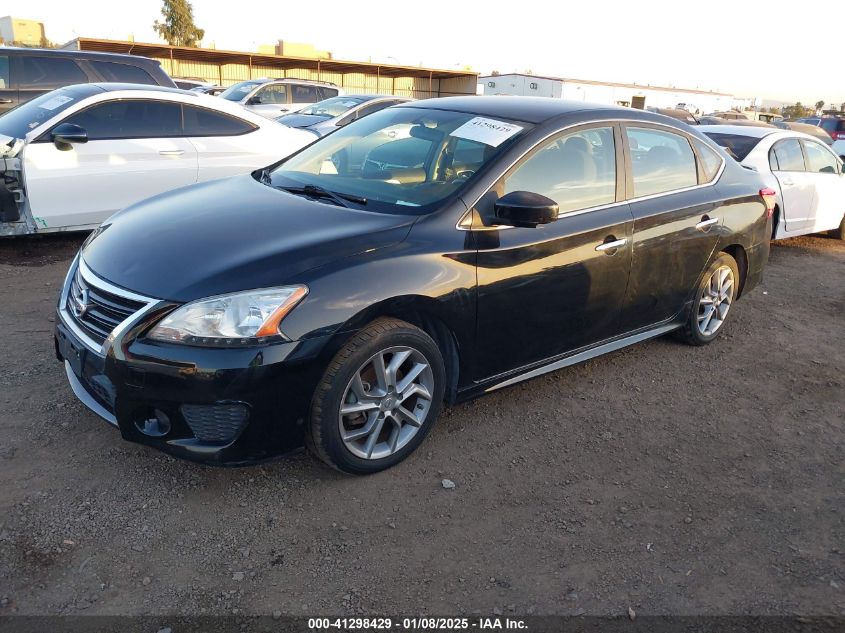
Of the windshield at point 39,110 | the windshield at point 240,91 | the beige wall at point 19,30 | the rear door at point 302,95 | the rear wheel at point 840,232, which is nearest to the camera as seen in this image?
the windshield at point 39,110

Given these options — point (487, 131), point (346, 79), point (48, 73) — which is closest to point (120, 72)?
point (48, 73)

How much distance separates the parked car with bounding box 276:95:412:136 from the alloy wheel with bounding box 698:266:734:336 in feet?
27.0

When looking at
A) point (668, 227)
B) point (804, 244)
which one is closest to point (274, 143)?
point (668, 227)

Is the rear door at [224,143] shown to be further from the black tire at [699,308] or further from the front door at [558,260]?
the black tire at [699,308]

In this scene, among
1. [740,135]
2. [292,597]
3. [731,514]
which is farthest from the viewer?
[740,135]

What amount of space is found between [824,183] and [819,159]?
0.30 meters

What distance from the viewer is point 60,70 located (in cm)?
865

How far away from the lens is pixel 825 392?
444cm

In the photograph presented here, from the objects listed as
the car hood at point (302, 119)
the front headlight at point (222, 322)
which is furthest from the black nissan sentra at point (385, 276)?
the car hood at point (302, 119)

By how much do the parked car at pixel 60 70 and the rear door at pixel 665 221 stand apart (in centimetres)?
622

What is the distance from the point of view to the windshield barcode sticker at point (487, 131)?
3614 millimetres

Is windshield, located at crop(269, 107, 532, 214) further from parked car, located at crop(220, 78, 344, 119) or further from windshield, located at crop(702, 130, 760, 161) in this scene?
parked car, located at crop(220, 78, 344, 119)

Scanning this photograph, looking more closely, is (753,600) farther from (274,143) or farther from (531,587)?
(274,143)

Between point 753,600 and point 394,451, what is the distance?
159 cm
